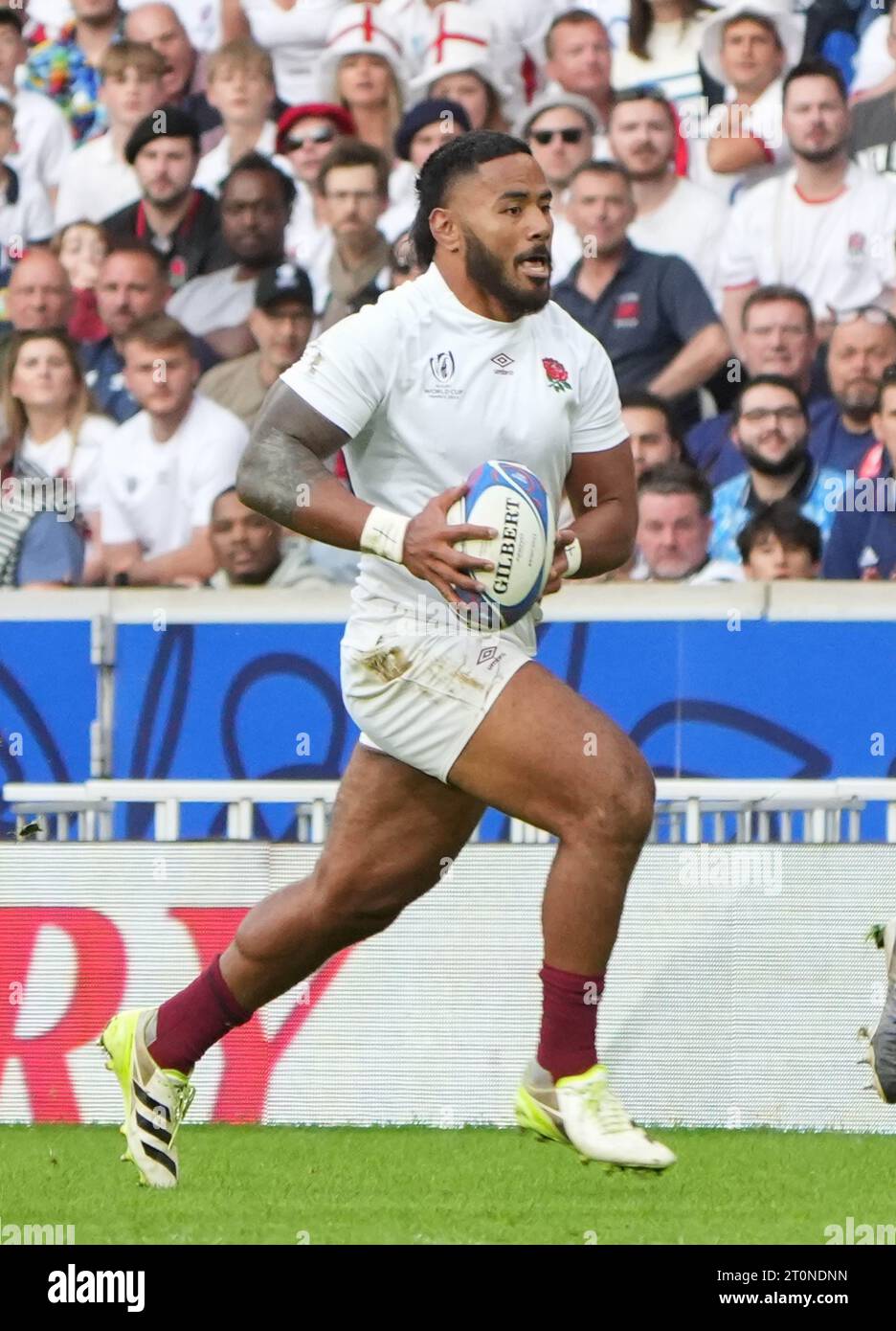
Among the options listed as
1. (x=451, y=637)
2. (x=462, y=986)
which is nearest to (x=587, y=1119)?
(x=451, y=637)

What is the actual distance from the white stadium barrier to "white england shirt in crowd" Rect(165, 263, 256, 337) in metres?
4.21

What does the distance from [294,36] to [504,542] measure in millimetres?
7040

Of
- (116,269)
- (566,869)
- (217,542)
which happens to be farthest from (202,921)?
(116,269)

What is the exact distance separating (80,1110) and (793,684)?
12.6 feet

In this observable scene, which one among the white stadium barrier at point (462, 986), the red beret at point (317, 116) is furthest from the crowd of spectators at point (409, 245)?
the white stadium barrier at point (462, 986)

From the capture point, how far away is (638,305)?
10.5 m

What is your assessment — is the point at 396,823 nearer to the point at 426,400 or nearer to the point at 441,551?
the point at 441,551

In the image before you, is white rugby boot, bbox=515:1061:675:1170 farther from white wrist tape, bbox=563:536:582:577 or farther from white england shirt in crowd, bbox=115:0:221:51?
white england shirt in crowd, bbox=115:0:221:51

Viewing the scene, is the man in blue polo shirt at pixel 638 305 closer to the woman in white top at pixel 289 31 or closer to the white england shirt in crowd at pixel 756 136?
the white england shirt in crowd at pixel 756 136

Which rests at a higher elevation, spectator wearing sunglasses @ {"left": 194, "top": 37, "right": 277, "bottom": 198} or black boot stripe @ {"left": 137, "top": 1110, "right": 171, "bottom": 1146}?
spectator wearing sunglasses @ {"left": 194, "top": 37, "right": 277, "bottom": 198}

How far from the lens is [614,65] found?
1104 centimetres

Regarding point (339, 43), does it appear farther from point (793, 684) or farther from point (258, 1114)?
point (258, 1114)

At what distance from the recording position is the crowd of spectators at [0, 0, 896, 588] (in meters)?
10.1

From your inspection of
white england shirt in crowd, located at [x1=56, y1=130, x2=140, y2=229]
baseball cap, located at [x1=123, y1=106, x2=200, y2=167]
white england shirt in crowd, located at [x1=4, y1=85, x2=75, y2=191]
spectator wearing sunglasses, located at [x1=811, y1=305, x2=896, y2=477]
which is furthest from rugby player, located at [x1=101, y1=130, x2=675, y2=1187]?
white england shirt in crowd, located at [x1=4, y1=85, x2=75, y2=191]
